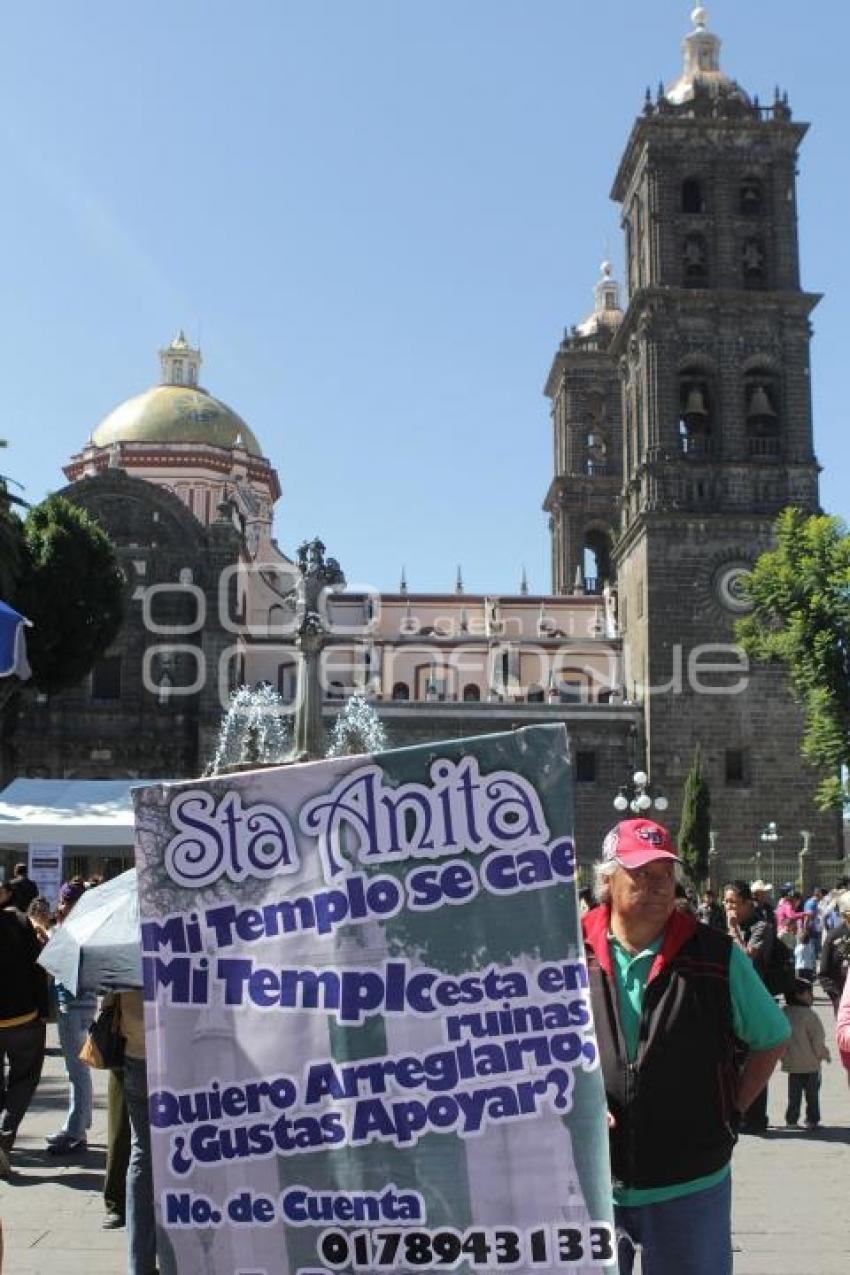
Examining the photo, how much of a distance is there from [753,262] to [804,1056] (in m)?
38.2

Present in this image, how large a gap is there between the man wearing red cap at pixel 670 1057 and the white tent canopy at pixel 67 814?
16473 millimetres

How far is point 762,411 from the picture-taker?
43.2 meters

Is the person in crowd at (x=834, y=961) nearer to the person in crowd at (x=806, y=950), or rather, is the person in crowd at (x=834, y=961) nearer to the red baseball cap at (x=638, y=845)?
the red baseball cap at (x=638, y=845)

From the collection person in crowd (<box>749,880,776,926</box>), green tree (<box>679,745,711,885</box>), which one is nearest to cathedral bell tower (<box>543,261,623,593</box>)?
green tree (<box>679,745,711,885</box>)

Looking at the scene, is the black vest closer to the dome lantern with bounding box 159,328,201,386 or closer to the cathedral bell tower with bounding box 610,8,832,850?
the cathedral bell tower with bounding box 610,8,832,850

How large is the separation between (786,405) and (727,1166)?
41.1 m

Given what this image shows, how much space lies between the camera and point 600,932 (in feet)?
14.1

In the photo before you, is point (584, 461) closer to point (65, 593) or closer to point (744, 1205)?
point (65, 593)

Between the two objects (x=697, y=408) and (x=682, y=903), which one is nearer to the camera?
(x=682, y=903)

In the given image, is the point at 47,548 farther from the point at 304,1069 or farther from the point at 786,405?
the point at 304,1069

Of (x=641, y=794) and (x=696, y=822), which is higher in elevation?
(x=641, y=794)

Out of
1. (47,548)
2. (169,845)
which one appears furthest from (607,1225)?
(47,548)

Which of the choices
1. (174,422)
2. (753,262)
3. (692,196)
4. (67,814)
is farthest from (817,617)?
(174,422)

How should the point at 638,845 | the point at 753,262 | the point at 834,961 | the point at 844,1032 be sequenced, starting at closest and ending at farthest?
the point at 638,845
the point at 844,1032
the point at 834,961
the point at 753,262
